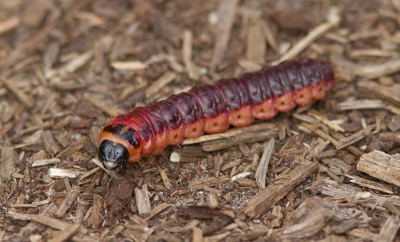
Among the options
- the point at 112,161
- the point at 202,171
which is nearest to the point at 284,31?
the point at 202,171

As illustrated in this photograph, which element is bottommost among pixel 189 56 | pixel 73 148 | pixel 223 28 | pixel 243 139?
pixel 73 148

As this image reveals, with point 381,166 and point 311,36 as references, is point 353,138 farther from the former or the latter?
point 311,36

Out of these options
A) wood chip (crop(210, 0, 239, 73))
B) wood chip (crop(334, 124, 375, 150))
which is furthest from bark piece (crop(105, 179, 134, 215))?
wood chip (crop(334, 124, 375, 150))

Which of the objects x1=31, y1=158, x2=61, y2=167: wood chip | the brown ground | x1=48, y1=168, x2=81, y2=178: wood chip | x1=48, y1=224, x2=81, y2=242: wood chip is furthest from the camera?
x1=31, y1=158, x2=61, y2=167: wood chip

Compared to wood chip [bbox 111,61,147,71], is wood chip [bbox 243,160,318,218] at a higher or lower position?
lower

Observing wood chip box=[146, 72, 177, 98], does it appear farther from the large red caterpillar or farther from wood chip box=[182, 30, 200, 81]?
the large red caterpillar

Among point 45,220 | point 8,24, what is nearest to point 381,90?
point 45,220

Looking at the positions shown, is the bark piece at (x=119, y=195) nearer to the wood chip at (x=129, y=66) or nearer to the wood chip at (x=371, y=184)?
the wood chip at (x=129, y=66)

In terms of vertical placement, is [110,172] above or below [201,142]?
below
